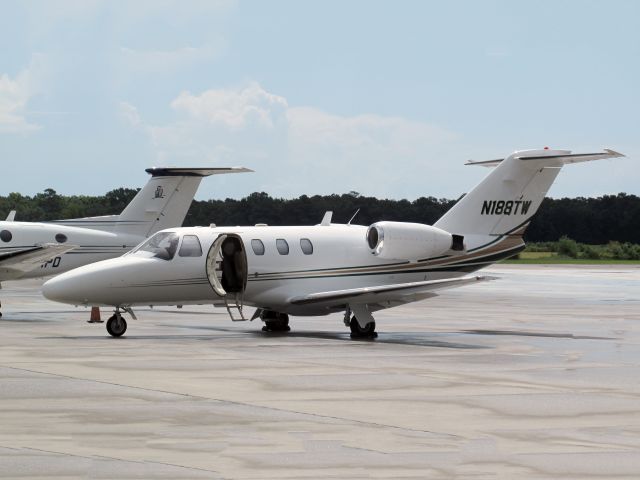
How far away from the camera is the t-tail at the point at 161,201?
39.2m

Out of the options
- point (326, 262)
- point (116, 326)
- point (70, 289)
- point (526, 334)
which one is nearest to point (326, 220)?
point (326, 262)

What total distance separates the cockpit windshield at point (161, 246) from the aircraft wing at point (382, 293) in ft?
8.94

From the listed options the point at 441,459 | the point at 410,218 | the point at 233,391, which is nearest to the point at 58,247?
the point at 233,391

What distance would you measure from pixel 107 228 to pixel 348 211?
5302cm

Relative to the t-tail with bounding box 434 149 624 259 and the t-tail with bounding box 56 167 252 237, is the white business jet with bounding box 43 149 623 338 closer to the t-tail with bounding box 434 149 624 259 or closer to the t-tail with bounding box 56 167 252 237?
the t-tail with bounding box 434 149 624 259

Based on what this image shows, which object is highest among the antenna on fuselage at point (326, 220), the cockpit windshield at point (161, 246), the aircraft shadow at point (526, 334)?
the antenna on fuselage at point (326, 220)

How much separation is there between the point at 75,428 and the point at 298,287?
1283cm

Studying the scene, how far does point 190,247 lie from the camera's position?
76.1 feet

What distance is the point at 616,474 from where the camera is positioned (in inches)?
360

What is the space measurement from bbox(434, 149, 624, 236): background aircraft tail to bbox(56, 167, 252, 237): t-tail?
15.4m

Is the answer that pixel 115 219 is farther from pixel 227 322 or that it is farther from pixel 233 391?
pixel 233 391

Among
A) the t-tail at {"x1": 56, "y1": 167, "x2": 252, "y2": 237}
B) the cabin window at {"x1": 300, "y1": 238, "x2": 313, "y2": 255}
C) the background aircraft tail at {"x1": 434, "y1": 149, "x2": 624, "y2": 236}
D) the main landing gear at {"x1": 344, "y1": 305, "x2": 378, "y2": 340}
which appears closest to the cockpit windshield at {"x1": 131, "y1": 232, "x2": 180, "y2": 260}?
the cabin window at {"x1": 300, "y1": 238, "x2": 313, "y2": 255}

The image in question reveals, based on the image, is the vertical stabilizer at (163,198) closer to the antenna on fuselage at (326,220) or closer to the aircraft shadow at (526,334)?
the antenna on fuselage at (326,220)

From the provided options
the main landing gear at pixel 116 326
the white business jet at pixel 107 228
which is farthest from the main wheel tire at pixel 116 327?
the white business jet at pixel 107 228
